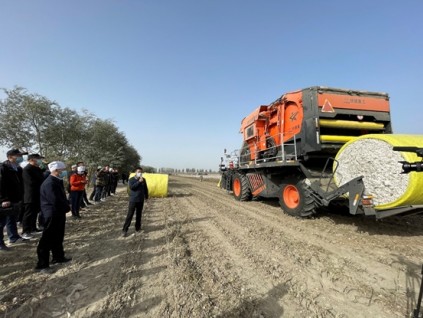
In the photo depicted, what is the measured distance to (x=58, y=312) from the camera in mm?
3201

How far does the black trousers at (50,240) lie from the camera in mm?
4445

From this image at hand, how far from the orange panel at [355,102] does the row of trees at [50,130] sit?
20.6m

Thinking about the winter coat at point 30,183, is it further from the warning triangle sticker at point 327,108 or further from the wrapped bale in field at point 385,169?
the warning triangle sticker at point 327,108

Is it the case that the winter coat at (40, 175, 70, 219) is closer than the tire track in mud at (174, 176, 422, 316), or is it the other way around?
the tire track in mud at (174, 176, 422, 316)

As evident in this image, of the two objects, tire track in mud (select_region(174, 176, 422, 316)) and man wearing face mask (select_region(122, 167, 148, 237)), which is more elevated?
man wearing face mask (select_region(122, 167, 148, 237))

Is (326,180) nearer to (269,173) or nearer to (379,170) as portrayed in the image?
(379,170)

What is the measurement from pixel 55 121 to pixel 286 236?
2416cm

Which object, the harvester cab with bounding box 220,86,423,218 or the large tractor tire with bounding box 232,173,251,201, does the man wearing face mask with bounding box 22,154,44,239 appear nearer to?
the harvester cab with bounding box 220,86,423,218

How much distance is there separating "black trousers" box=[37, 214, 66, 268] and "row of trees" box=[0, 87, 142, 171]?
18.3 metres

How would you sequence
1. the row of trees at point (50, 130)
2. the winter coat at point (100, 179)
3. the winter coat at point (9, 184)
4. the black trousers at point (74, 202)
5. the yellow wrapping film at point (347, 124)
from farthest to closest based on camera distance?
1. the row of trees at point (50, 130)
2. the winter coat at point (100, 179)
3. the black trousers at point (74, 202)
4. the yellow wrapping film at point (347, 124)
5. the winter coat at point (9, 184)

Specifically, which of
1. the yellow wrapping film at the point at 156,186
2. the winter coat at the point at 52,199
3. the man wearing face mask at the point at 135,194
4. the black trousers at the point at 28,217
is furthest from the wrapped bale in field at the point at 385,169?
the yellow wrapping film at the point at 156,186

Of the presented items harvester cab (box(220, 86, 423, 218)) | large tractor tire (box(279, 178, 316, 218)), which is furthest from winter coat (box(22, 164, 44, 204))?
large tractor tire (box(279, 178, 316, 218))

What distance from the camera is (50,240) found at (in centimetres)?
455

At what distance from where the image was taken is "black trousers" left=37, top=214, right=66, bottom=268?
4.45 m
